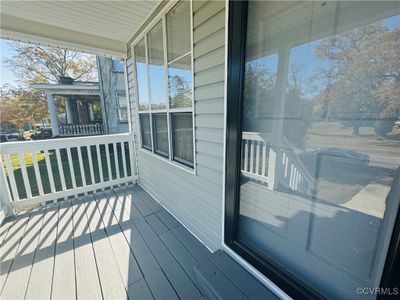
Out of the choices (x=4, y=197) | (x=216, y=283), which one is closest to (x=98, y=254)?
(x=216, y=283)

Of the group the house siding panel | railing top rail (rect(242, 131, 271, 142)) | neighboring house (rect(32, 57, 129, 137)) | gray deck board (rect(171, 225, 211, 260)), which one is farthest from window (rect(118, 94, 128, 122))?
railing top rail (rect(242, 131, 271, 142))

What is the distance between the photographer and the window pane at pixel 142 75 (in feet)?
9.11

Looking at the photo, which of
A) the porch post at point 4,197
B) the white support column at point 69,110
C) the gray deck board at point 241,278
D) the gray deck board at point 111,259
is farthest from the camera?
the white support column at point 69,110

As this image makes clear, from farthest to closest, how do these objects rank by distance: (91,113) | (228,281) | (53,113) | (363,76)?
1. (91,113)
2. (53,113)
3. (228,281)
4. (363,76)

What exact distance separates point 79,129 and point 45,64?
5.98m

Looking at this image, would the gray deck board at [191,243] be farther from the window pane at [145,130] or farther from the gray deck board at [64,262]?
the window pane at [145,130]

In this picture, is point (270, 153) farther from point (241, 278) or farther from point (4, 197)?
point (4, 197)

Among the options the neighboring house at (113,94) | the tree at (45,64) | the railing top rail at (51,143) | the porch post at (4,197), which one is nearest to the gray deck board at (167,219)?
the railing top rail at (51,143)

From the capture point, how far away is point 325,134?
2.86ft

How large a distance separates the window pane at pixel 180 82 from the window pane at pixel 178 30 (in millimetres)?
97

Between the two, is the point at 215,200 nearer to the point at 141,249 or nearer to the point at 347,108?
the point at 141,249

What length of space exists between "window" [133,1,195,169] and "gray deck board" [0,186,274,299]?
0.91m

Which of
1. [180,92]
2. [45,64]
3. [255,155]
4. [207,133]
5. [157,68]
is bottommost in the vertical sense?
[255,155]

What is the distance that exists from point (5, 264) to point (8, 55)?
572 inches
